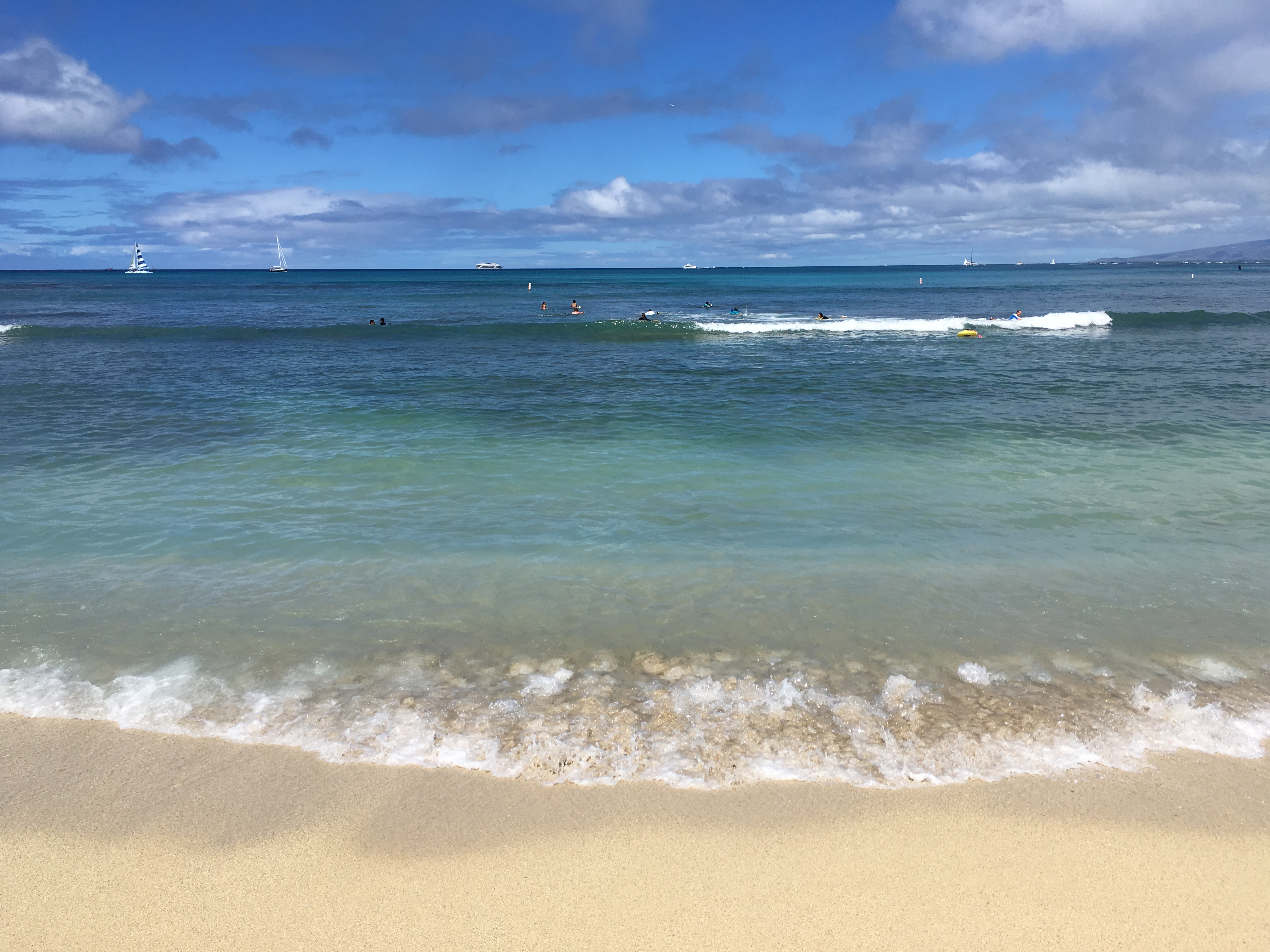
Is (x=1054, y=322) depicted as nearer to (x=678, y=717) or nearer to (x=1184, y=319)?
(x=1184, y=319)

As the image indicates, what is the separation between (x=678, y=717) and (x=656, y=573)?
283 cm

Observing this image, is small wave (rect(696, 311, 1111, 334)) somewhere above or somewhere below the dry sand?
above

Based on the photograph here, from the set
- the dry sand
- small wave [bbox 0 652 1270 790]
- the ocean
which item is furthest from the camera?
the ocean

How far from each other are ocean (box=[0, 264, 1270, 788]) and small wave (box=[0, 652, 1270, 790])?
0.03 meters

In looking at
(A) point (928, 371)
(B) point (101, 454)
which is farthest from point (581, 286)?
(B) point (101, 454)

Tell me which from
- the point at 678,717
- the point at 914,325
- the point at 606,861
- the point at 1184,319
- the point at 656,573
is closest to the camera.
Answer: the point at 606,861

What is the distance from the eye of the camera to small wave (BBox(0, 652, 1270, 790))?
5199 millimetres

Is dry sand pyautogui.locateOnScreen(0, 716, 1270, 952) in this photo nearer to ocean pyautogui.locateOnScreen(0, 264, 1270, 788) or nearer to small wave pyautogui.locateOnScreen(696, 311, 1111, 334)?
ocean pyautogui.locateOnScreen(0, 264, 1270, 788)

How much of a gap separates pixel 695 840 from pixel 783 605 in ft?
11.3

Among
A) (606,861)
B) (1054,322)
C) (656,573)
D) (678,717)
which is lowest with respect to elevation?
(606,861)

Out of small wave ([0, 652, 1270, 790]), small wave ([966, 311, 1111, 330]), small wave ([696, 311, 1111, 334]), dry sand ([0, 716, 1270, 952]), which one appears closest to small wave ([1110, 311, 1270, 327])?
small wave ([966, 311, 1111, 330])

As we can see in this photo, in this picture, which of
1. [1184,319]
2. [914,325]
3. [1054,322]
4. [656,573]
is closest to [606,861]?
[656,573]

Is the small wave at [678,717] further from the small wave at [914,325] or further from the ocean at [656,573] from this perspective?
the small wave at [914,325]

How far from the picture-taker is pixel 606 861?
14.4 ft
